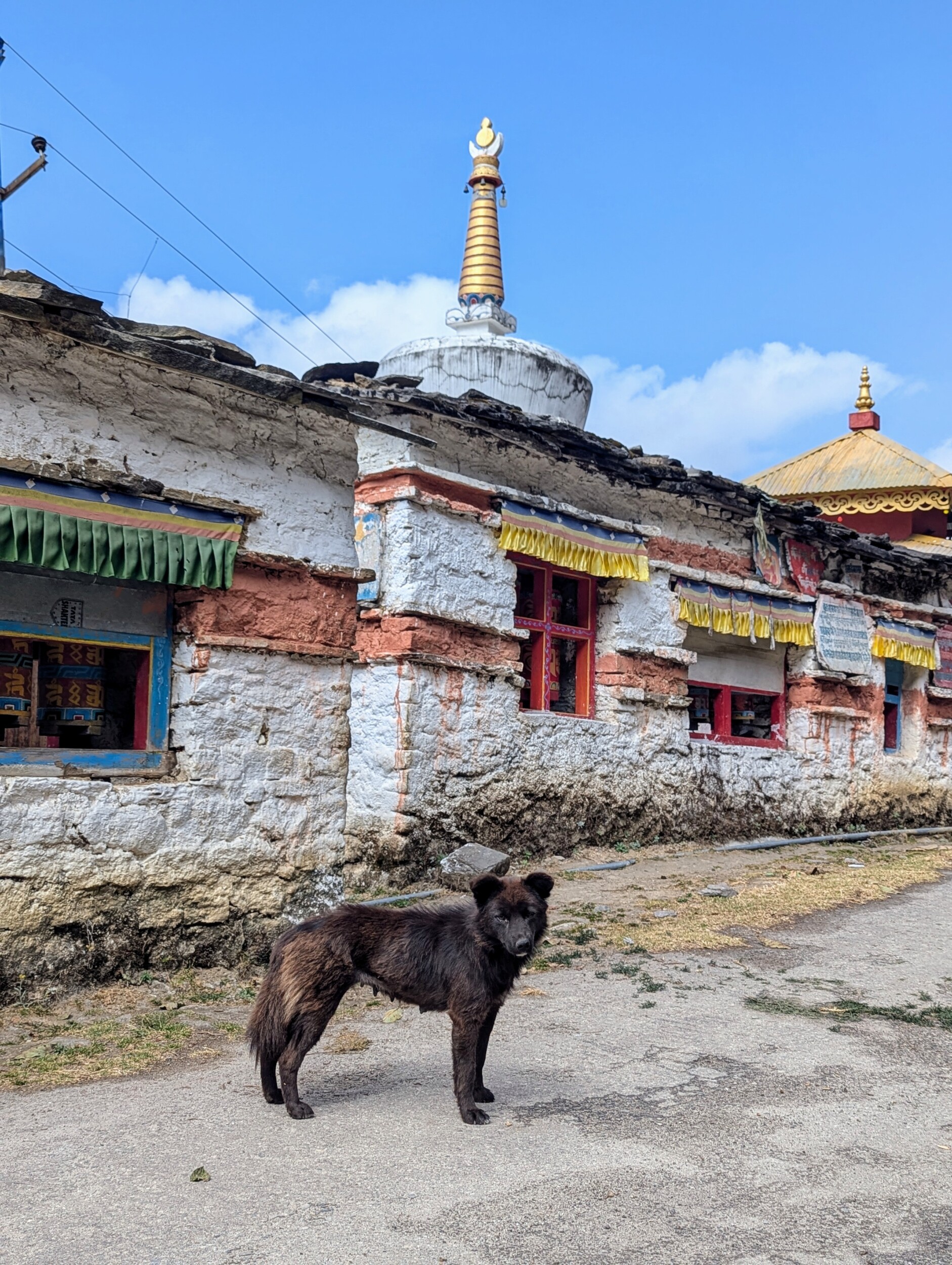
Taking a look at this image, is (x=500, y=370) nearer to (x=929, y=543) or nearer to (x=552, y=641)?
(x=552, y=641)

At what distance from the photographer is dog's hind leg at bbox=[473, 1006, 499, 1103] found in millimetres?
4293

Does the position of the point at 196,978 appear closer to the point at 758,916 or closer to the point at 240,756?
the point at 240,756

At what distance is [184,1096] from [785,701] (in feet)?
38.7

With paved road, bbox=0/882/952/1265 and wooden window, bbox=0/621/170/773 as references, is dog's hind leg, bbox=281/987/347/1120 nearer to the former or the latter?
paved road, bbox=0/882/952/1265

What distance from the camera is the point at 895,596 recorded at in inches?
651

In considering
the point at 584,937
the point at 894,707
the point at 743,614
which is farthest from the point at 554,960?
the point at 894,707

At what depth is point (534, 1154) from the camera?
3895 millimetres

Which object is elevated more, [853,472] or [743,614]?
[853,472]

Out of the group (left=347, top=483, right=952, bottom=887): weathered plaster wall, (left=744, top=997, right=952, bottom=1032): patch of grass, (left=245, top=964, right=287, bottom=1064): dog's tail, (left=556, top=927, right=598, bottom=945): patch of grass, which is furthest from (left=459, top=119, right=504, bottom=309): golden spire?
(left=245, top=964, right=287, bottom=1064): dog's tail

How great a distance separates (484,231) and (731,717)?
31.2 feet

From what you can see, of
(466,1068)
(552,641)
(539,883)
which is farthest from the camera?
(552,641)

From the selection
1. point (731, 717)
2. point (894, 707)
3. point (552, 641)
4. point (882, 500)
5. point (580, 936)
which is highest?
point (882, 500)

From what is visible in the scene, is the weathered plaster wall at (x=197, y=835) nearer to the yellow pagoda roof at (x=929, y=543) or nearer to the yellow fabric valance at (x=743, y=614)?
the yellow fabric valance at (x=743, y=614)

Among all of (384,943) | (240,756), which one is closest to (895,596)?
(240,756)
